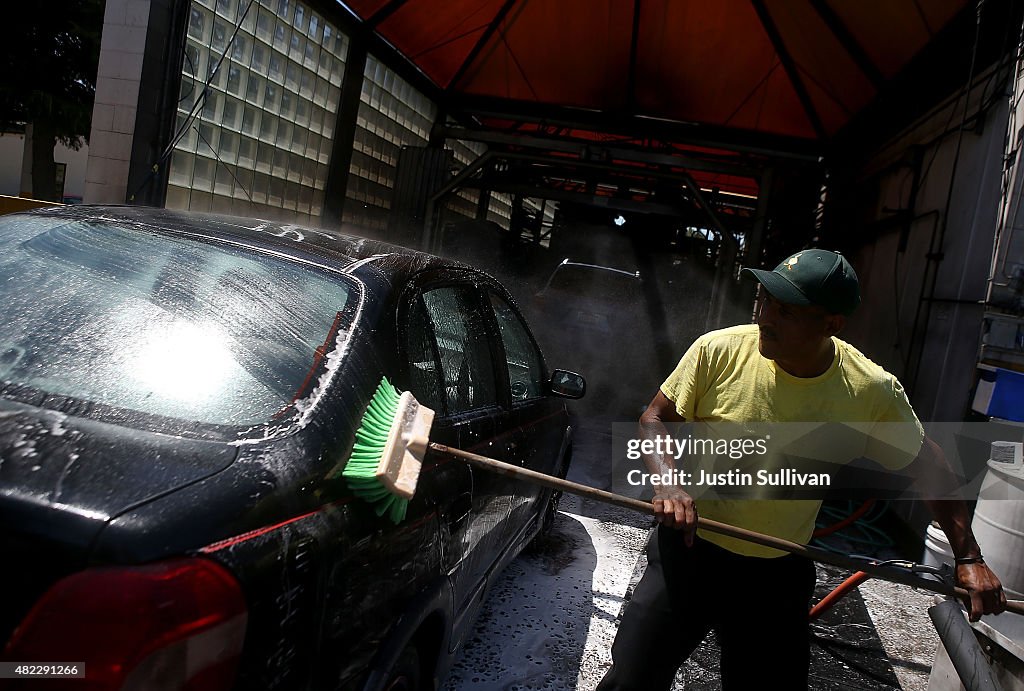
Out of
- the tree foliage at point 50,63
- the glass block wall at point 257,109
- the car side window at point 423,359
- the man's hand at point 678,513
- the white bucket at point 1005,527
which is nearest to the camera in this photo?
the man's hand at point 678,513

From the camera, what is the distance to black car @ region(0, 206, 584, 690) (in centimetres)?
114

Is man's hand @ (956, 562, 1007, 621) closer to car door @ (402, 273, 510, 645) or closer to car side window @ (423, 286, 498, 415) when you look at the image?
car door @ (402, 273, 510, 645)

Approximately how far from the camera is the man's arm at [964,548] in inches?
79.9

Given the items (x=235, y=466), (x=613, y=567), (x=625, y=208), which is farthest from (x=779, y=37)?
(x=235, y=466)

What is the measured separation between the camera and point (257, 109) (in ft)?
22.5

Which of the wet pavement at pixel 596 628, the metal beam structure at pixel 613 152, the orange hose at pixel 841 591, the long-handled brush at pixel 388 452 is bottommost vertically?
the wet pavement at pixel 596 628

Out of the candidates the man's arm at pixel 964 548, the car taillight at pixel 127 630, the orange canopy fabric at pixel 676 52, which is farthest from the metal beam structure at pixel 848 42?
the car taillight at pixel 127 630

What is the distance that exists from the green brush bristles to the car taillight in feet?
1.49

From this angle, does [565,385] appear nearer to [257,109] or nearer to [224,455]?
[224,455]

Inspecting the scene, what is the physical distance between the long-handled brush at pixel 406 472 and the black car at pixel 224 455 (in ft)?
0.15

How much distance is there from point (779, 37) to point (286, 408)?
7731 millimetres

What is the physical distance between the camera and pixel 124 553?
1147 mm

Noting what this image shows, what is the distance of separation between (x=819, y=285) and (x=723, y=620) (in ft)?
3.49

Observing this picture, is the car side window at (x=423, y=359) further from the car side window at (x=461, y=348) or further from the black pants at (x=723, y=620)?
the black pants at (x=723, y=620)
